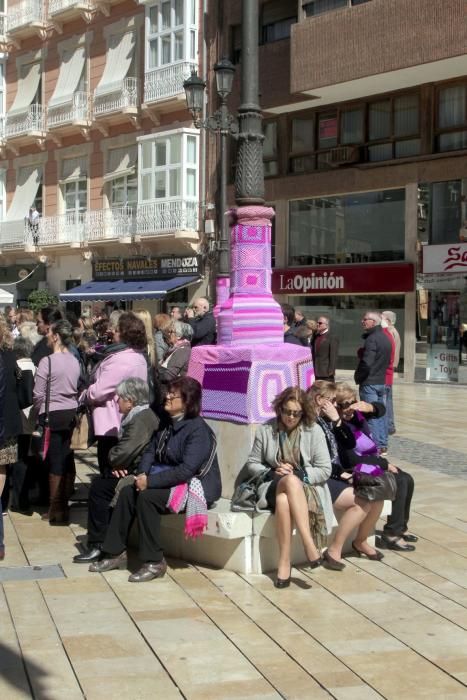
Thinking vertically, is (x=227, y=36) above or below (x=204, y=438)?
above

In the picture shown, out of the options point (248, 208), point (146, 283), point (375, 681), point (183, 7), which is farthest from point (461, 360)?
point (375, 681)

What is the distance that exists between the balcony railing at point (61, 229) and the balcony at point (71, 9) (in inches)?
256

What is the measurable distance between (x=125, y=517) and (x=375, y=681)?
8.15ft

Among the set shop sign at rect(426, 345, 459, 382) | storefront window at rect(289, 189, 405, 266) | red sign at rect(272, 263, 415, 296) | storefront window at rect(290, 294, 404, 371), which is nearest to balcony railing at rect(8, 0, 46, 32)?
storefront window at rect(289, 189, 405, 266)

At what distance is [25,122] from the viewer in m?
33.9

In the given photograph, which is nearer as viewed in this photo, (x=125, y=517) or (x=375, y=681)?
(x=375, y=681)

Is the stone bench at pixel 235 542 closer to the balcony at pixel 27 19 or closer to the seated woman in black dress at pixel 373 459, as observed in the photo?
the seated woman in black dress at pixel 373 459

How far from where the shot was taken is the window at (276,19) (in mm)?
25688

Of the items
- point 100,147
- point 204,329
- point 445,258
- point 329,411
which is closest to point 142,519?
point 329,411

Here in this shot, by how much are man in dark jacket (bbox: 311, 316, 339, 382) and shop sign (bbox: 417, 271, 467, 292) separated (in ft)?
32.7

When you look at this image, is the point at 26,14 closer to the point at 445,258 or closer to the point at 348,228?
the point at 348,228

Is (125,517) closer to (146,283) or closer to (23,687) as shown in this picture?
(23,687)

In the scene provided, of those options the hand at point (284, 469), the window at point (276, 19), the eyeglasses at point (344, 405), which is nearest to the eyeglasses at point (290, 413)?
the hand at point (284, 469)

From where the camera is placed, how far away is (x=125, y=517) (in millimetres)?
6648
